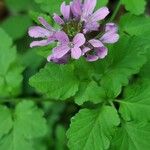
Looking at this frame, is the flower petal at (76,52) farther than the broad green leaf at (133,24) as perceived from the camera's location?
No

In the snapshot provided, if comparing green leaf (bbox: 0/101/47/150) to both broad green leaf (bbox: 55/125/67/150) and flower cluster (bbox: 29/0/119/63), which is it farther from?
broad green leaf (bbox: 55/125/67/150)

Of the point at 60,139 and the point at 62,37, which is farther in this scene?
the point at 60,139

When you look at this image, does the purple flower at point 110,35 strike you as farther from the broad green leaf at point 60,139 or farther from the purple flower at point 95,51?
the broad green leaf at point 60,139

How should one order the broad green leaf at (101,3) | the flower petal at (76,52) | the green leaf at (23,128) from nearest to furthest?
the flower petal at (76,52), the broad green leaf at (101,3), the green leaf at (23,128)

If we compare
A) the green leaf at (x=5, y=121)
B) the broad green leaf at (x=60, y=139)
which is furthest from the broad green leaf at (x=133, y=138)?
the broad green leaf at (x=60, y=139)

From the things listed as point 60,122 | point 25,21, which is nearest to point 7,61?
point 60,122

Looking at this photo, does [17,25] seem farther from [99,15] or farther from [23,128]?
[99,15]

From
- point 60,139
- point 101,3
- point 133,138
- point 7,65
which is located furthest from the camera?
point 60,139

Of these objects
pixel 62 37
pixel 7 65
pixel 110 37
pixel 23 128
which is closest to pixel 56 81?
pixel 62 37
